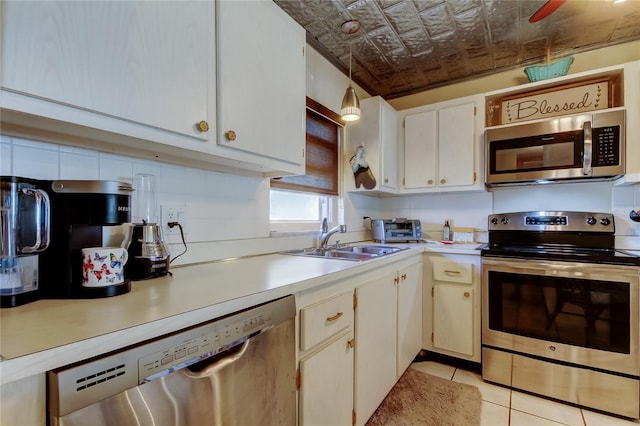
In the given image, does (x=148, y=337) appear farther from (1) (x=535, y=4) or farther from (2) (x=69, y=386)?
(1) (x=535, y=4)

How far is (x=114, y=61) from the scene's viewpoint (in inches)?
33.5

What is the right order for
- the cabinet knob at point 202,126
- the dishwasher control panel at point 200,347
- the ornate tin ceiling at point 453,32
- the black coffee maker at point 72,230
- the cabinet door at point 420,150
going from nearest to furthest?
the dishwasher control panel at point 200,347 < the black coffee maker at point 72,230 < the cabinet knob at point 202,126 < the ornate tin ceiling at point 453,32 < the cabinet door at point 420,150

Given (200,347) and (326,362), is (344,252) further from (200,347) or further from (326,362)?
(200,347)

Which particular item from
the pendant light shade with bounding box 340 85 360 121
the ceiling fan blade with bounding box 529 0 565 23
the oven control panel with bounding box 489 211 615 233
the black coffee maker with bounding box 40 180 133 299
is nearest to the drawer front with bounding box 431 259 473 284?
the oven control panel with bounding box 489 211 615 233

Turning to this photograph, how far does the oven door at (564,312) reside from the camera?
5.50ft

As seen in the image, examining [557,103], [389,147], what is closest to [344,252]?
[389,147]

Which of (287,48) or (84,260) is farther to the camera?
(287,48)

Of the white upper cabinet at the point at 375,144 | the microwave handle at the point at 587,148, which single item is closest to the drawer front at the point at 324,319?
the white upper cabinet at the point at 375,144

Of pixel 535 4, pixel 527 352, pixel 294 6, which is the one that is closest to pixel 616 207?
pixel 527 352

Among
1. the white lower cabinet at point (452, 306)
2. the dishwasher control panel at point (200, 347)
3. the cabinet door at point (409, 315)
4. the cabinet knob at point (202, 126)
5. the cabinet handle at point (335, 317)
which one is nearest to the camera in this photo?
the dishwasher control panel at point (200, 347)

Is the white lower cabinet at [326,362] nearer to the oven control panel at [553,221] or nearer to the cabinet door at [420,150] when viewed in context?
the cabinet door at [420,150]

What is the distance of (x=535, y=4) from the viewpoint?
180 centimetres

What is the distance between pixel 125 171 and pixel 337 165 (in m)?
1.67

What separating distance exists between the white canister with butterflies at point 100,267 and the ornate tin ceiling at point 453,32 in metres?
1.70
